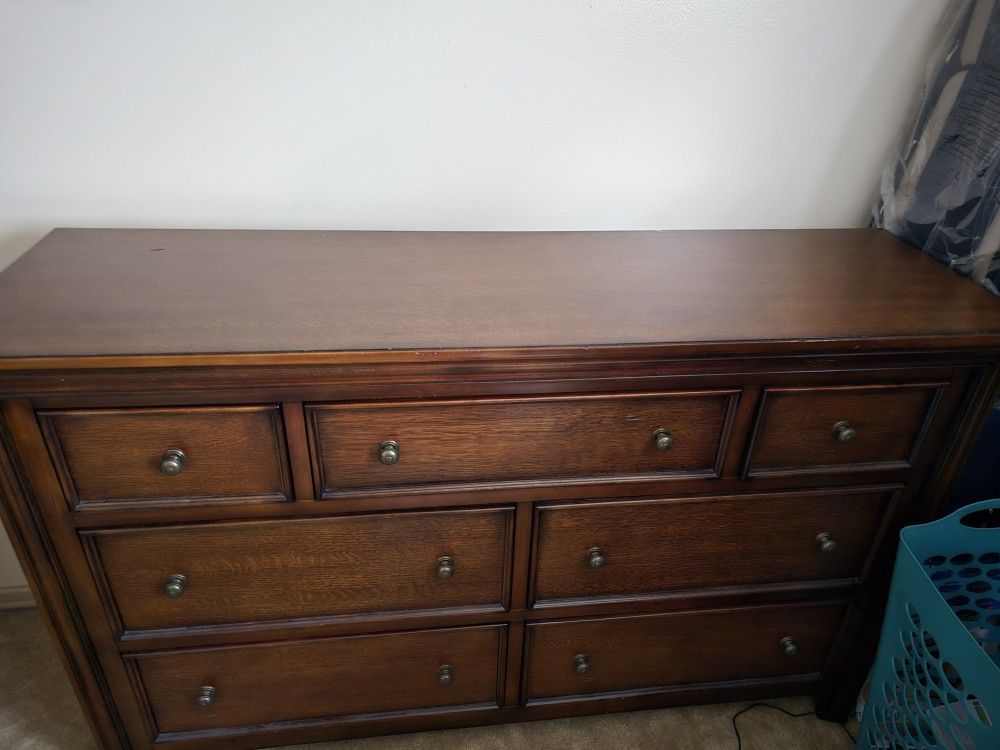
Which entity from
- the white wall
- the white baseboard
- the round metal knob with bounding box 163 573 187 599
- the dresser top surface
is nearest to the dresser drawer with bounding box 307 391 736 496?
the dresser top surface

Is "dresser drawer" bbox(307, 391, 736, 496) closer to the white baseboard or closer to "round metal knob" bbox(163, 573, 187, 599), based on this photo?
"round metal knob" bbox(163, 573, 187, 599)

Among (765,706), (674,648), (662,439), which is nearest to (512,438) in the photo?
(662,439)

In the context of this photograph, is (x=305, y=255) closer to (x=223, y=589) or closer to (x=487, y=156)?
(x=487, y=156)

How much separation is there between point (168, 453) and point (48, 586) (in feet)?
1.07

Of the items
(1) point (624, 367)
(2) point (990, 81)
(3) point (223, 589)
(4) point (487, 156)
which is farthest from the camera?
(4) point (487, 156)

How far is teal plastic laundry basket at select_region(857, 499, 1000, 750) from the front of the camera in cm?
104

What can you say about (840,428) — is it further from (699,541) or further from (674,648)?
(674,648)

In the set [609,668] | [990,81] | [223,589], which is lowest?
[609,668]

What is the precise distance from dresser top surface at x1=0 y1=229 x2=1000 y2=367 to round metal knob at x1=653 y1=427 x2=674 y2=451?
17 centimetres

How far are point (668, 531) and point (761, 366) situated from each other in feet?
1.16

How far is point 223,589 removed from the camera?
1.13m

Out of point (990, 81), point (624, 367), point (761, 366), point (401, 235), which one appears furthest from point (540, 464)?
point (990, 81)

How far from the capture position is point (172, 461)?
3.14ft

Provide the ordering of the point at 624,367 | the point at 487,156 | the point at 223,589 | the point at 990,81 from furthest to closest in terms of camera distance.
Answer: the point at 487,156 < the point at 990,81 < the point at 223,589 < the point at 624,367
